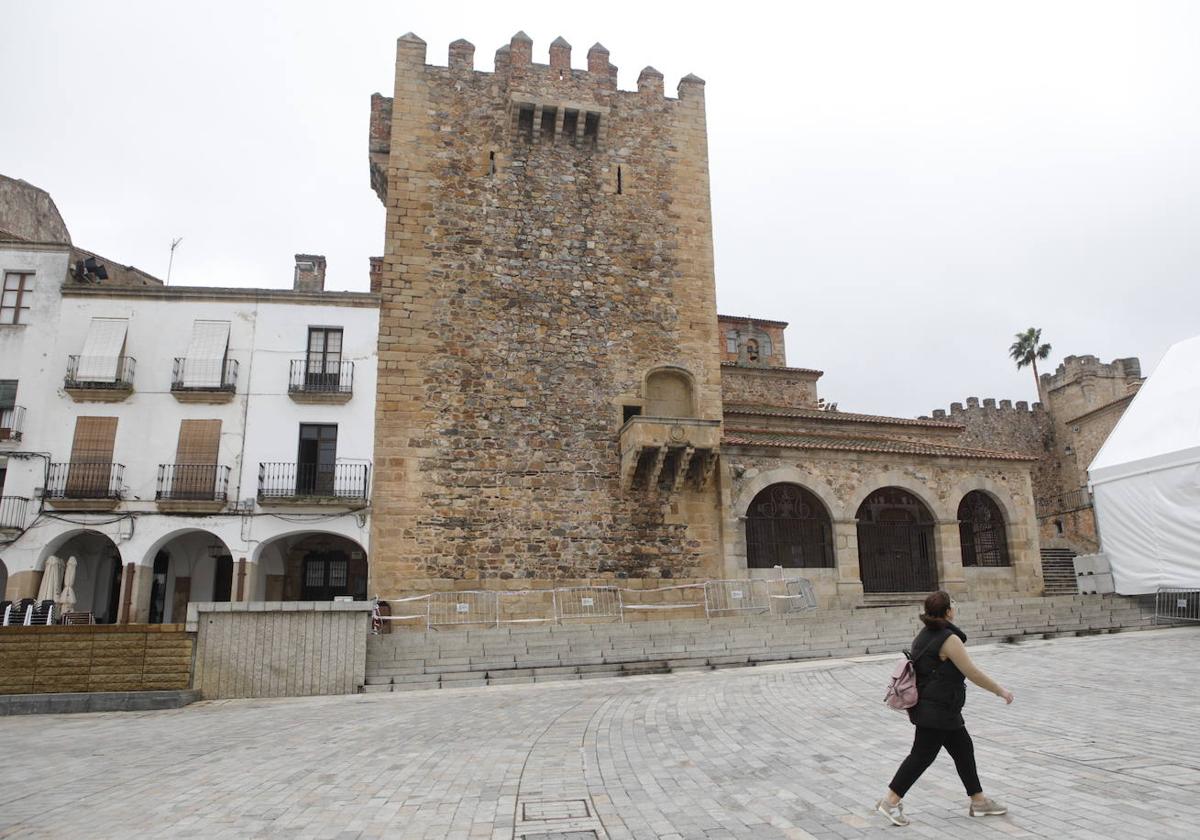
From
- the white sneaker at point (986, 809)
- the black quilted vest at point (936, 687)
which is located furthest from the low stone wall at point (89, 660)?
the white sneaker at point (986, 809)

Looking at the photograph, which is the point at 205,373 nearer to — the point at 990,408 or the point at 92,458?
the point at 92,458

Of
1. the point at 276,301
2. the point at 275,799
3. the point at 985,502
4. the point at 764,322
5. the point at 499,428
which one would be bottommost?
the point at 275,799

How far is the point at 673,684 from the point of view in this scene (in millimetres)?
11727

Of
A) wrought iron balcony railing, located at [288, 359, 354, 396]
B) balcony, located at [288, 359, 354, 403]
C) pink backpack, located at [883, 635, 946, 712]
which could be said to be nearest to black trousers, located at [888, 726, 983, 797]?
pink backpack, located at [883, 635, 946, 712]

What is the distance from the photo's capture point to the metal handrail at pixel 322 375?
773 inches

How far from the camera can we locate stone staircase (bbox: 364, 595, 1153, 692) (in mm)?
13531

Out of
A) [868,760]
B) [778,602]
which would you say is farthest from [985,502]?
[868,760]

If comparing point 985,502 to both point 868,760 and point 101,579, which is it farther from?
point 101,579

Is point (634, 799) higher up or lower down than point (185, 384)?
lower down

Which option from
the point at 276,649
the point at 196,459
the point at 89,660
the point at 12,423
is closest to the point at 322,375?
the point at 196,459

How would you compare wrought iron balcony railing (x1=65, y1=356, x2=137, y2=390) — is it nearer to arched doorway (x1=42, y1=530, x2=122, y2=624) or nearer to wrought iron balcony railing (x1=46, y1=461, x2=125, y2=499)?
wrought iron balcony railing (x1=46, y1=461, x2=125, y2=499)

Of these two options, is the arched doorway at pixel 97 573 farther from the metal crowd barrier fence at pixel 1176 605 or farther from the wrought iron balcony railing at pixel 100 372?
the metal crowd barrier fence at pixel 1176 605

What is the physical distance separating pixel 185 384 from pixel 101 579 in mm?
6039

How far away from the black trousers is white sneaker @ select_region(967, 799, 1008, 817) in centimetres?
8
